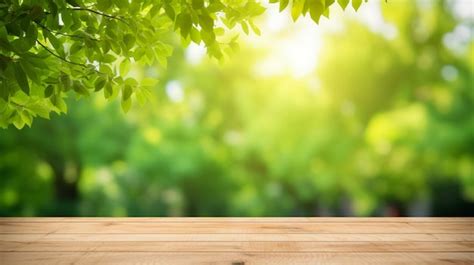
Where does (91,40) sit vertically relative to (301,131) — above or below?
below

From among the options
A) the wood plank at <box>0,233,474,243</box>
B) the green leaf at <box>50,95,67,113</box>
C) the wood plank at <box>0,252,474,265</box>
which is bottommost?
the wood plank at <box>0,252,474,265</box>

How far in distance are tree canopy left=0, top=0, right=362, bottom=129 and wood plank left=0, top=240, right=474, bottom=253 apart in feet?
1.78

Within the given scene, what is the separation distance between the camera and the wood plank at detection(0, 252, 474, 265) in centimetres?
189

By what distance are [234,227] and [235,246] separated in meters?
0.41

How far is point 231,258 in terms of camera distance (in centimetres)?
195

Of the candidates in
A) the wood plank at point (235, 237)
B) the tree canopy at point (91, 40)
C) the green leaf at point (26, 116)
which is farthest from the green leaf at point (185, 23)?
the wood plank at point (235, 237)

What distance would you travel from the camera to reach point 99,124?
14.8 m

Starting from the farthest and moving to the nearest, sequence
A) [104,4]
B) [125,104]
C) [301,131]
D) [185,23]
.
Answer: [301,131] → [125,104] → [104,4] → [185,23]

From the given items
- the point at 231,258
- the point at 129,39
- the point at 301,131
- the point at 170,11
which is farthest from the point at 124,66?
the point at 301,131

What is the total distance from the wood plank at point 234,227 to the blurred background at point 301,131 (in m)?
10.4

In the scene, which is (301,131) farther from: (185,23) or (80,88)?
(185,23)

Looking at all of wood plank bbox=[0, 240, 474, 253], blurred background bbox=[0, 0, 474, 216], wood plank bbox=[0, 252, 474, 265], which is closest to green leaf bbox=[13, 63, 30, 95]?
wood plank bbox=[0, 252, 474, 265]

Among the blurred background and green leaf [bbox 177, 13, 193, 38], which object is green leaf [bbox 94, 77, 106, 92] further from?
the blurred background

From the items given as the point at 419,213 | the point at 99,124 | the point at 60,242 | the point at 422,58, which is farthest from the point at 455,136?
the point at 60,242
